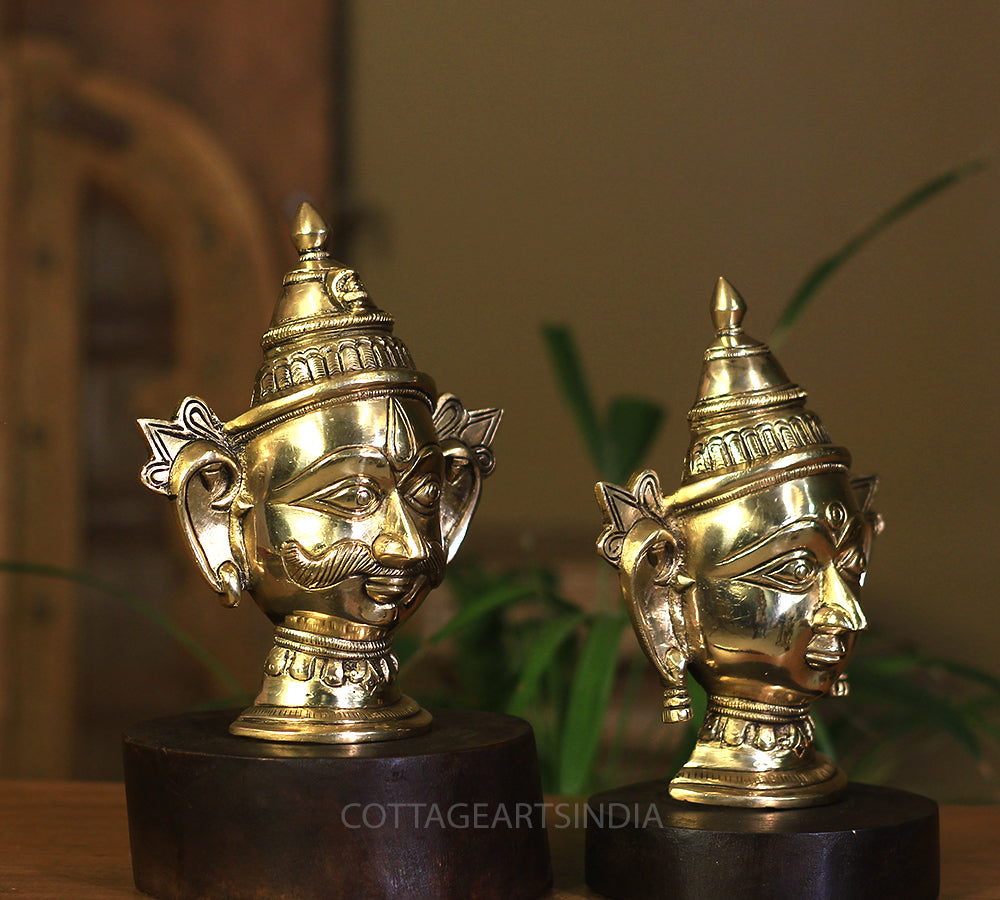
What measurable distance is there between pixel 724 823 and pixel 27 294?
1757 millimetres

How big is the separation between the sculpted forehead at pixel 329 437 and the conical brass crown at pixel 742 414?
0.78 feet

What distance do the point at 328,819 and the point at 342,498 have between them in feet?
0.82

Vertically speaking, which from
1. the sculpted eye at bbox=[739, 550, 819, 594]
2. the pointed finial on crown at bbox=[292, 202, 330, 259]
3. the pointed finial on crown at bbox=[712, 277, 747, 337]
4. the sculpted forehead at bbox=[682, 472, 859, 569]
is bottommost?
the sculpted eye at bbox=[739, 550, 819, 594]

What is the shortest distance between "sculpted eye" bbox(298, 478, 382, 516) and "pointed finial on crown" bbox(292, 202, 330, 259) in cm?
22

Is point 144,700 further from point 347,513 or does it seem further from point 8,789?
point 347,513

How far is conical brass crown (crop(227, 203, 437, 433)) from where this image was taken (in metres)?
1.14

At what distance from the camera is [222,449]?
115 cm

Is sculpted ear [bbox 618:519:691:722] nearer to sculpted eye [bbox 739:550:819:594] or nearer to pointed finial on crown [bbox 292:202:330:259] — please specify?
sculpted eye [bbox 739:550:819:594]

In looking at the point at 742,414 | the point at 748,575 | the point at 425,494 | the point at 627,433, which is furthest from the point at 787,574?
the point at 627,433

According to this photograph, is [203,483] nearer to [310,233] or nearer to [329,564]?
[329,564]

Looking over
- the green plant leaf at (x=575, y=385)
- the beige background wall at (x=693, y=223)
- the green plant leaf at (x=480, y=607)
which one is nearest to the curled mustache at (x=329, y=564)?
the green plant leaf at (x=480, y=607)

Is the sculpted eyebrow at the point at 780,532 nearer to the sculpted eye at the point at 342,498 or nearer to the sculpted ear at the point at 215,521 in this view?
the sculpted eye at the point at 342,498

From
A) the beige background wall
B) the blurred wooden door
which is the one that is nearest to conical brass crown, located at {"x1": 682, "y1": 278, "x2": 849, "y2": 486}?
the beige background wall

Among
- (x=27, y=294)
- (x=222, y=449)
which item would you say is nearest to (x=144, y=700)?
(x=27, y=294)
